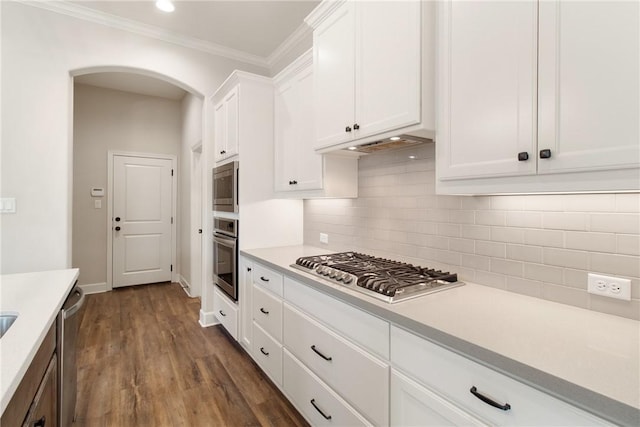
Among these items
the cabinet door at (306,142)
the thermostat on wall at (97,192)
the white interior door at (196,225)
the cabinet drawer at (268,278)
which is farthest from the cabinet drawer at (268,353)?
the thermostat on wall at (97,192)

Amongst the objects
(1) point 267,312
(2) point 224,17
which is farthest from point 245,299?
(2) point 224,17

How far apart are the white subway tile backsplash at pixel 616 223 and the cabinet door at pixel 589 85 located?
35 centimetres

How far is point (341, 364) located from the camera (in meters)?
1.48

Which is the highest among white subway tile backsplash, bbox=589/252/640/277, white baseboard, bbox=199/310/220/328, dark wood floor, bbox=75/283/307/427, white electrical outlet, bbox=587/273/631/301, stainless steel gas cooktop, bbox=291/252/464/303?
white subway tile backsplash, bbox=589/252/640/277

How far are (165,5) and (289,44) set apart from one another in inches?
45.0

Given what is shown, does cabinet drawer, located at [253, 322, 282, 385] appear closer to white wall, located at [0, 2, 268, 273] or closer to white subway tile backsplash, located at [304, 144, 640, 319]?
white subway tile backsplash, located at [304, 144, 640, 319]

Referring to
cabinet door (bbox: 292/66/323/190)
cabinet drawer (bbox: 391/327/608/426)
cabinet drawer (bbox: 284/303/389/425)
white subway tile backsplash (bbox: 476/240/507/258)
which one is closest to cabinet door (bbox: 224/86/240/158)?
cabinet door (bbox: 292/66/323/190)

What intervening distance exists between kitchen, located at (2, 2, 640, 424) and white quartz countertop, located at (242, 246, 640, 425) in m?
0.02

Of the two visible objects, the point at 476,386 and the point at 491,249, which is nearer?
the point at 476,386

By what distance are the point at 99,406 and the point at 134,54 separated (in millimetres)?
2953

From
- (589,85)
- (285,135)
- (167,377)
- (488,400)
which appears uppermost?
(285,135)

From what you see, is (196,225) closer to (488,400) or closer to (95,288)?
(95,288)

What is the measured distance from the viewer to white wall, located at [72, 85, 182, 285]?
14.6 feet

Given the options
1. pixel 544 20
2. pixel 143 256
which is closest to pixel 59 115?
pixel 143 256
